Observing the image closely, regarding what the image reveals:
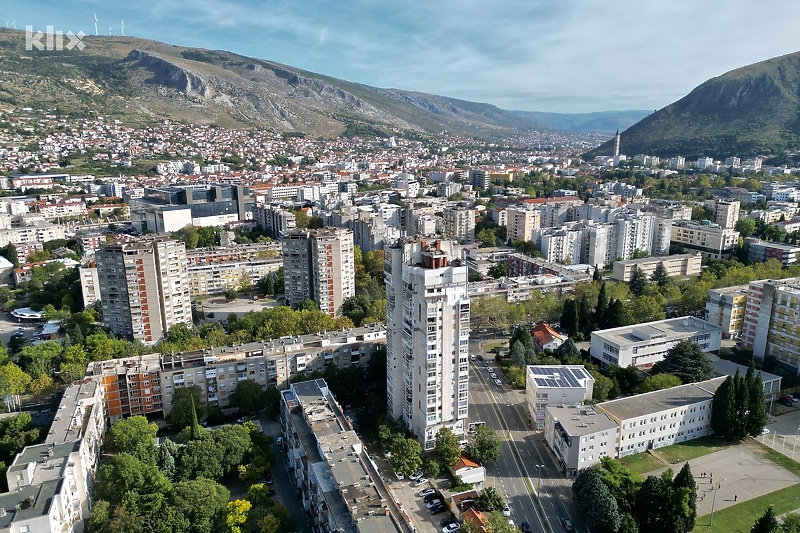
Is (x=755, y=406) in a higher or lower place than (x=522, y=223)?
lower

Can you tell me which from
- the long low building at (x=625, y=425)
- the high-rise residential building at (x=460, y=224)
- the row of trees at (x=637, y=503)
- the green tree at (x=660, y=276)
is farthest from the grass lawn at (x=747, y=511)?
the high-rise residential building at (x=460, y=224)

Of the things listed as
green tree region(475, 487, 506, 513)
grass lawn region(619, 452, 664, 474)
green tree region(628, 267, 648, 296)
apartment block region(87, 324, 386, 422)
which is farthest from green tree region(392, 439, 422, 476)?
green tree region(628, 267, 648, 296)

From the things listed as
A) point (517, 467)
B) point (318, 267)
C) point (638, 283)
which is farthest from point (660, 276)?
point (517, 467)

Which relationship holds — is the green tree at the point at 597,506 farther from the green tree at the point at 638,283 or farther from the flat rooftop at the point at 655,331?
the green tree at the point at 638,283

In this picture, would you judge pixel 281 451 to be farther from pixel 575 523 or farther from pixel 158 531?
pixel 575 523

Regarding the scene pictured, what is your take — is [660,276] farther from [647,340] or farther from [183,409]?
[183,409]

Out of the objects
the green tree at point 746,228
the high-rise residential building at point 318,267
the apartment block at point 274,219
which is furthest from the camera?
the apartment block at point 274,219
